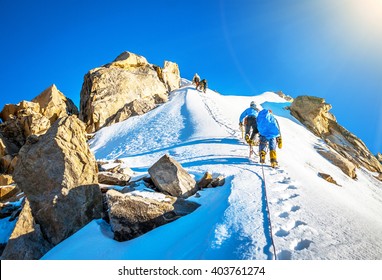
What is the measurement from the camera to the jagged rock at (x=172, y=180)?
278 inches

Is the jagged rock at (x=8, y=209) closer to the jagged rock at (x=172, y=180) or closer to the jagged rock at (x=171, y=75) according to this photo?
the jagged rock at (x=172, y=180)

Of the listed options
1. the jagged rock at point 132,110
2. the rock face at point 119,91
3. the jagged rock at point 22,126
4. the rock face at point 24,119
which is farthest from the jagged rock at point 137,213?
the jagged rock at point 22,126

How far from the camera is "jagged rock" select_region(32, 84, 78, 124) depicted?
3212cm

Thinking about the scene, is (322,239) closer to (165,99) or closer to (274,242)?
(274,242)

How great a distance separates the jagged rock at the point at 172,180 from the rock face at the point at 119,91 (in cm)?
2503

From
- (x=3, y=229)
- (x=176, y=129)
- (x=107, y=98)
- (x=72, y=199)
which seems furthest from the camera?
(x=107, y=98)

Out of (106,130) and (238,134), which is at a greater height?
(106,130)

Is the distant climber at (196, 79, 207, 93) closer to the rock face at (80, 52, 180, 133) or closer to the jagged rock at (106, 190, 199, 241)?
the rock face at (80, 52, 180, 133)

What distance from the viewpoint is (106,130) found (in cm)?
2822

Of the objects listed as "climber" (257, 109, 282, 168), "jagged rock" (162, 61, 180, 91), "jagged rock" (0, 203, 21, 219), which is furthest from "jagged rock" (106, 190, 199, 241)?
"jagged rock" (162, 61, 180, 91)

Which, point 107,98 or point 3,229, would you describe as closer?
point 3,229

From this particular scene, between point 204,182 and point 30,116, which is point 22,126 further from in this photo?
point 204,182

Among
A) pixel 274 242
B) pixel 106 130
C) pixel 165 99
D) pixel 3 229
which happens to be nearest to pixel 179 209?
pixel 274 242
